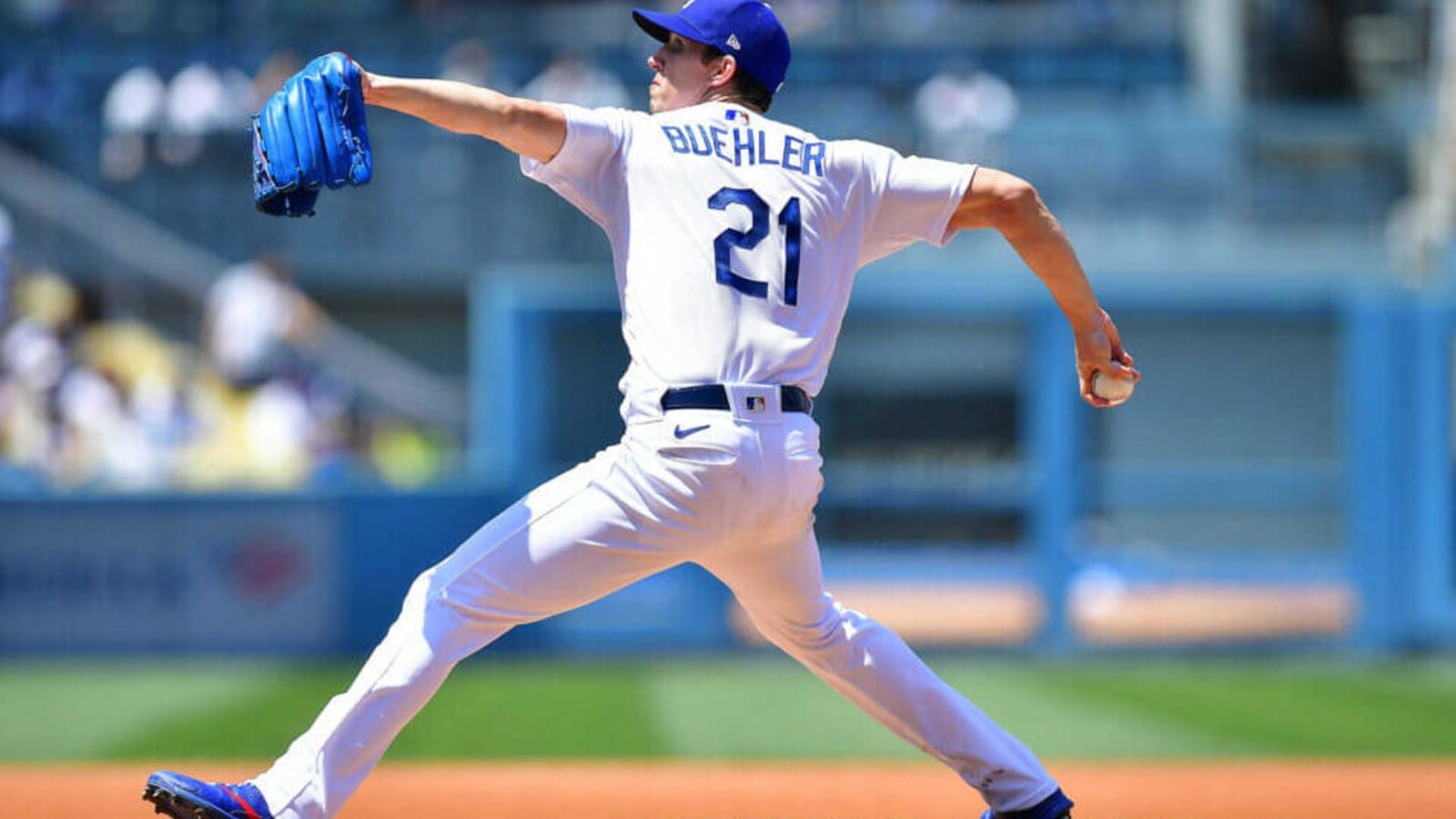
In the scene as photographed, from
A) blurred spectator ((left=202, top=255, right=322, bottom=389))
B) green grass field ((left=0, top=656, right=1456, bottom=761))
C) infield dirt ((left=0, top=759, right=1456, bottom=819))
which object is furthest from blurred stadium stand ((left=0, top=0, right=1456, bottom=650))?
infield dirt ((left=0, top=759, right=1456, bottom=819))

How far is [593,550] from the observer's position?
360 cm

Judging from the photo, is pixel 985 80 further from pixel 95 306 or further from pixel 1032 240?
pixel 1032 240

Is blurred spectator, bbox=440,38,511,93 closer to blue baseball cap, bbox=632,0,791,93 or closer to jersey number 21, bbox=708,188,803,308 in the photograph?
blue baseball cap, bbox=632,0,791,93

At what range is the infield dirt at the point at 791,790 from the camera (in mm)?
5098

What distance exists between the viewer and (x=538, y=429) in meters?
10.3

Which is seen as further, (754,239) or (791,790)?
(791,790)

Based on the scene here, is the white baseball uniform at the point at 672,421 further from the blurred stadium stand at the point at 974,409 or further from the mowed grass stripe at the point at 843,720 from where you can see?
the blurred stadium stand at the point at 974,409

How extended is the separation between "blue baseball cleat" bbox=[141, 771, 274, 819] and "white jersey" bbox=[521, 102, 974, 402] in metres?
1.05

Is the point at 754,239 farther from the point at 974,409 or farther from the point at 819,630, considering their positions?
the point at 974,409

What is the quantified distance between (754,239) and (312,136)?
87 centimetres

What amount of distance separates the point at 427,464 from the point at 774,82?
8.50m

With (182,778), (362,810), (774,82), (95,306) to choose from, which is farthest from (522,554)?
(95,306)

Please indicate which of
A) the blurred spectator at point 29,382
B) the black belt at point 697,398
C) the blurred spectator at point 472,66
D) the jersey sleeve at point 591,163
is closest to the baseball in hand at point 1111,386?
the black belt at point 697,398

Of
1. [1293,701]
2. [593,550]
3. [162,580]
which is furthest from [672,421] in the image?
[162,580]
